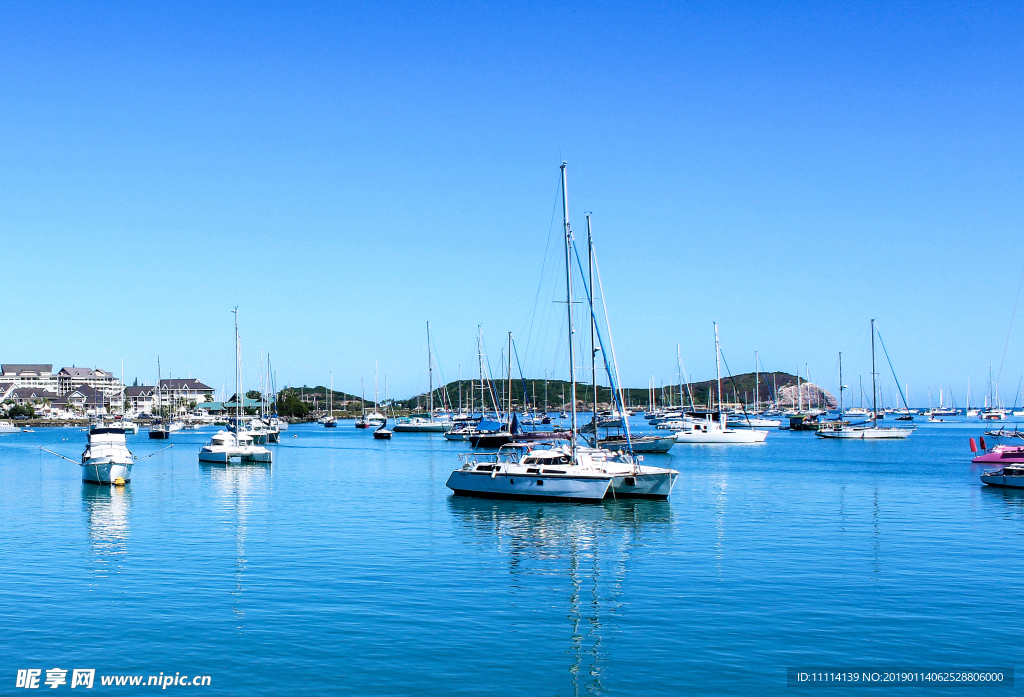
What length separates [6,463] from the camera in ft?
278

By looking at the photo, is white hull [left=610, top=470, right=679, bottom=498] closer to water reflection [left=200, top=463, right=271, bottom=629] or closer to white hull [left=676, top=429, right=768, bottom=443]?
water reflection [left=200, top=463, right=271, bottom=629]

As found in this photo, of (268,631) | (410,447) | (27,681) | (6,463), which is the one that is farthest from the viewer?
(410,447)

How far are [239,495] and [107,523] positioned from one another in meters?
13.0

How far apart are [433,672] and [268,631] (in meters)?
5.08

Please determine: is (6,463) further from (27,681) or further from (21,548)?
(27,681)

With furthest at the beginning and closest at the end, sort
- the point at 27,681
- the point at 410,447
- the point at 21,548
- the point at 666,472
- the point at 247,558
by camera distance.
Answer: the point at 410,447 < the point at 666,472 < the point at 21,548 < the point at 247,558 < the point at 27,681

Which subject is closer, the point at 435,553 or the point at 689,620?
the point at 689,620

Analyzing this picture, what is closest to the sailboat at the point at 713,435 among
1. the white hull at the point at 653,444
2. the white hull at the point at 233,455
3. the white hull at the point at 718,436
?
the white hull at the point at 718,436

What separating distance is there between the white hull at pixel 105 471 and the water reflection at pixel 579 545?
2334 centimetres

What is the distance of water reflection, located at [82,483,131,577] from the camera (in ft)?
98.5

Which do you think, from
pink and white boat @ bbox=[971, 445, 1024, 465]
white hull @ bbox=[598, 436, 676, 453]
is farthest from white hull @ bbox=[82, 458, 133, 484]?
pink and white boat @ bbox=[971, 445, 1024, 465]

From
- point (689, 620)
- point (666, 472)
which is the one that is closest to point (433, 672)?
point (689, 620)

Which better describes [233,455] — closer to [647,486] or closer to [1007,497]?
[647,486]

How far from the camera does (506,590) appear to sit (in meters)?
25.4
